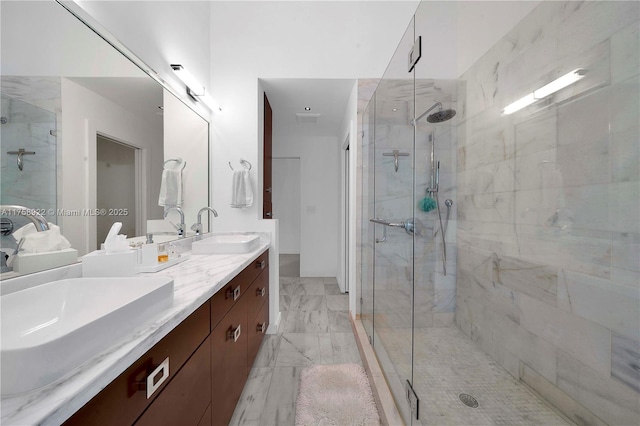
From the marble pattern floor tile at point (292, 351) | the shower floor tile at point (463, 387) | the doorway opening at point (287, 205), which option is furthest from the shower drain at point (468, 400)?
the doorway opening at point (287, 205)

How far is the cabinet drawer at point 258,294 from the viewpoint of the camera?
156cm

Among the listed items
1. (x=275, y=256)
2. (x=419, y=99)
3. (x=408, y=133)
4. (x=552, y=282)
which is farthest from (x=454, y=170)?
(x=275, y=256)

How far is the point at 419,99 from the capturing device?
132 cm

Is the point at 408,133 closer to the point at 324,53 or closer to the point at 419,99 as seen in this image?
the point at 419,99

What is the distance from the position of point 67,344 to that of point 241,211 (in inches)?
74.2

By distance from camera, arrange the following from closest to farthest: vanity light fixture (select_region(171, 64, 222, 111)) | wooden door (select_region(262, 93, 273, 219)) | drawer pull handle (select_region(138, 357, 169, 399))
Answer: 1. drawer pull handle (select_region(138, 357, 169, 399))
2. vanity light fixture (select_region(171, 64, 222, 111))
3. wooden door (select_region(262, 93, 273, 219))

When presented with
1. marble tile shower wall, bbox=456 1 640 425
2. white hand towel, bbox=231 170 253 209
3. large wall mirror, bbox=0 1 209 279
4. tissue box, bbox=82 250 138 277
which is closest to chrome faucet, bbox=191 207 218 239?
white hand towel, bbox=231 170 253 209

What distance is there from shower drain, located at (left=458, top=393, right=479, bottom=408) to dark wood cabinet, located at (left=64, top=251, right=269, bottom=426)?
1.14 m

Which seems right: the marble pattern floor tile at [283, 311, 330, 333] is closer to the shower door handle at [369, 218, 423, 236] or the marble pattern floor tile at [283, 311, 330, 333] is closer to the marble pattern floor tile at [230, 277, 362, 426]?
the marble pattern floor tile at [230, 277, 362, 426]

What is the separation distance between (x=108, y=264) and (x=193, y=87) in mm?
1441

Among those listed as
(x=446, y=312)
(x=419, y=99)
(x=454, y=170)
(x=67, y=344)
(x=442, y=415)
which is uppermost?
(x=419, y=99)

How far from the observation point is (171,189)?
1654 mm

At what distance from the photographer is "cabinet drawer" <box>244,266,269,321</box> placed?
61.5 inches

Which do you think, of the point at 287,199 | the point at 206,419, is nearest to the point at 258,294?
the point at 206,419
